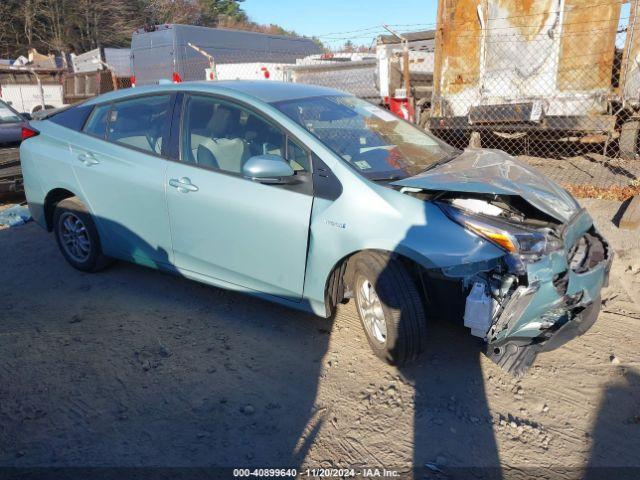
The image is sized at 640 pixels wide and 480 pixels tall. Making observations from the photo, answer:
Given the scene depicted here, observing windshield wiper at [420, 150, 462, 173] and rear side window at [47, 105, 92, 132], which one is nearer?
windshield wiper at [420, 150, 462, 173]

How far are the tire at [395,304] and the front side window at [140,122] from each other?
1.95 meters

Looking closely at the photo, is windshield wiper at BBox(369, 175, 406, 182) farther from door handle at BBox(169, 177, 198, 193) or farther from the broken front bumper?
door handle at BBox(169, 177, 198, 193)

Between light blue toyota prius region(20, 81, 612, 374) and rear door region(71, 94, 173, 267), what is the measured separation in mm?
13

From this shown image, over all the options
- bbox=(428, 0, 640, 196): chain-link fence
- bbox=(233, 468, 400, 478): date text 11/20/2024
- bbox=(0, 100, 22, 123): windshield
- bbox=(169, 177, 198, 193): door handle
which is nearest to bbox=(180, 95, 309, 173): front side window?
bbox=(169, 177, 198, 193): door handle

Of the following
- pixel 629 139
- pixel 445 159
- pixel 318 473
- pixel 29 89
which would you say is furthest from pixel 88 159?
pixel 29 89

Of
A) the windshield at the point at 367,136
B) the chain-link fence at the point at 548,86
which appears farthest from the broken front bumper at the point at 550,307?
the chain-link fence at the point at 548,86

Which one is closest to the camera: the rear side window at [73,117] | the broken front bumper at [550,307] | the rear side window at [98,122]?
the broken front bumper at [550,307]

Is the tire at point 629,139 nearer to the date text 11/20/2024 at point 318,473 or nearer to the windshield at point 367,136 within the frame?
the windshield at point 367,136

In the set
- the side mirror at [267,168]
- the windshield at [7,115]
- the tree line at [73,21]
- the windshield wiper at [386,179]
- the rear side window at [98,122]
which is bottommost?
the windshield at [7,115]

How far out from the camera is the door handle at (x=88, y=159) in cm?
444

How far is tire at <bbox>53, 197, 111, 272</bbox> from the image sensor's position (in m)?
4.70

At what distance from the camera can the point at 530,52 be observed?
344 inches

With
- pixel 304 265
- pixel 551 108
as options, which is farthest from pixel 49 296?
pixel 551 108

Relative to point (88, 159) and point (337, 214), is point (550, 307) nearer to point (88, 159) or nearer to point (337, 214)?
point (337, 214)
